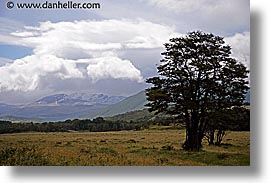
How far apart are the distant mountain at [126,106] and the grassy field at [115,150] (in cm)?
18

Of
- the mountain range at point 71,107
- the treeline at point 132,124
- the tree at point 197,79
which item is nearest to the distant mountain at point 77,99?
the mountain range at point 71,107

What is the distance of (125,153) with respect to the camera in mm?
5941

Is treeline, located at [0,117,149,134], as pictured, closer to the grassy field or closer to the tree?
the grassy field

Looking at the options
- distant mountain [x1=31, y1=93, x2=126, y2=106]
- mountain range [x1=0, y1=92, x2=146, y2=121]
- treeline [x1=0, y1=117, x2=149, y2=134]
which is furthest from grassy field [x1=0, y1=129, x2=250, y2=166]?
distant mountain [x1=31, y1=93, x2=126, y2=106]

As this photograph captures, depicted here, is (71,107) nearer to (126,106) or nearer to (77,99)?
(77,99)

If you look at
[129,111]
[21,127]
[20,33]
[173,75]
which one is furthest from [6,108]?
[173,75]

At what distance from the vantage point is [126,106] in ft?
19.7

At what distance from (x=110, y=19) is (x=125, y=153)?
3.91 ft

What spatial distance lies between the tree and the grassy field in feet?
0.47

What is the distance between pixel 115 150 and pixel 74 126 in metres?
0.43

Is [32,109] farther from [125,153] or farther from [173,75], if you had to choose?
A: [173,75]

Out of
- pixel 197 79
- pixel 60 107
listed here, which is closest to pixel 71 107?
pixel 60 107

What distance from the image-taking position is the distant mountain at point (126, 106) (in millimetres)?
5937

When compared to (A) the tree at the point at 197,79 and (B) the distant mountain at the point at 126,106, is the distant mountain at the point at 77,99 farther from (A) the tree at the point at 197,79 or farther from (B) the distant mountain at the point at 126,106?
(A) the tree at the point at 197,79
